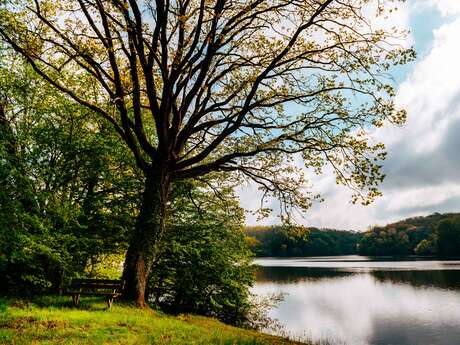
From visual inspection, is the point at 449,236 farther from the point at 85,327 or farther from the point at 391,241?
the point at 85,327

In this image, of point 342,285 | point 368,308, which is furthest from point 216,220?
point 342,285

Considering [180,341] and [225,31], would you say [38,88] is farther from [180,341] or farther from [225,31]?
[180,341]

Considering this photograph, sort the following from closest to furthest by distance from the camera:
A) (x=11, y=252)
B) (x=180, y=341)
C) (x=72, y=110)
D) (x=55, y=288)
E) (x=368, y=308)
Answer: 1. (x=180, y=341)
2. (x=11, y=252)
3. (x=55, y=288)
4. (x=72, y=110)
5. (x=368, y=308)

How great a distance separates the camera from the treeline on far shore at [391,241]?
11431cm

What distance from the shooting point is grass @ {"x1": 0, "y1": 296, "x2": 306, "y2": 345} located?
32.0ft

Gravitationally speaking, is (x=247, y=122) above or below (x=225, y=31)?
below

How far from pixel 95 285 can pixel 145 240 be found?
104 inches

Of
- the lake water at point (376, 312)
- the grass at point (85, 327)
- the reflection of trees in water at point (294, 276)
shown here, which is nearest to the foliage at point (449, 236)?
the reflection of trees in water at point (294, 276)

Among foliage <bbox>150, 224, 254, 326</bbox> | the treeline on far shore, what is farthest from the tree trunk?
the treeline on far shore

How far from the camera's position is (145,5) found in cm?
1614

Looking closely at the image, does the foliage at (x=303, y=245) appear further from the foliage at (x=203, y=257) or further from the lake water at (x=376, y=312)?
the foliage at (x=203, y=257)

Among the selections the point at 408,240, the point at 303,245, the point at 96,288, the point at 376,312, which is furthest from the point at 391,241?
the point at 96,288

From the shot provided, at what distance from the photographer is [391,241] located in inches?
5699

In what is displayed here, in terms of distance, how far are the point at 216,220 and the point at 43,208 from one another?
10.7 metres
